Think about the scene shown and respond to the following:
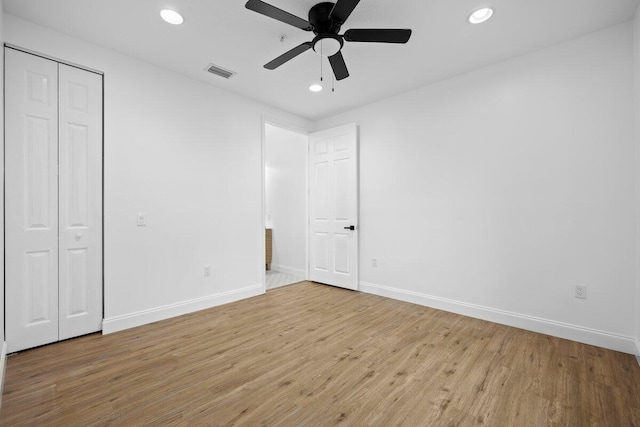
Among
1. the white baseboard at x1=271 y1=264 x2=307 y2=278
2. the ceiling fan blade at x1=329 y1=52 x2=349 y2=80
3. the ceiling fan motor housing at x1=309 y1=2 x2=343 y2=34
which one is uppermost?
the ceiling fan motor housing at x1=309 y1=2 x2=343 y2=34

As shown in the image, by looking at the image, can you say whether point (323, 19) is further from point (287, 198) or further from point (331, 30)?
point (287, 198)

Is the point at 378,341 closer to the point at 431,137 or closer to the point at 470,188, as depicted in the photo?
the point at 470,188

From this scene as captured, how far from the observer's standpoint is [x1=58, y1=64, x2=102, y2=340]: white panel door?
253 centimetres

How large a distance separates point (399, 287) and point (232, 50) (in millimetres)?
3355

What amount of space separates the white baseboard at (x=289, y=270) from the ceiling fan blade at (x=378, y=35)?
12.8 ft

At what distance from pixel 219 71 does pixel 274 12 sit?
157 centimetres

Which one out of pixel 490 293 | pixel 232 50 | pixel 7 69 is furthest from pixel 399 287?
pixel 7 69

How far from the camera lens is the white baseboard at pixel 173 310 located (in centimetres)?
275

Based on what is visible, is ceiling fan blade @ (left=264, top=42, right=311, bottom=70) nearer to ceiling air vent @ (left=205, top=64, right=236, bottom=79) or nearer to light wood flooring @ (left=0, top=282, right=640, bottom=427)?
ceiling air vent @ (left=205, top=64, right=236, bottom=79)

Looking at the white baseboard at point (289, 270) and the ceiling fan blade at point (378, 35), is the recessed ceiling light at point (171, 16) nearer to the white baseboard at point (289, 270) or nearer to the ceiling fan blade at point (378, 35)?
the ceiling fan blade at point (378, 35)

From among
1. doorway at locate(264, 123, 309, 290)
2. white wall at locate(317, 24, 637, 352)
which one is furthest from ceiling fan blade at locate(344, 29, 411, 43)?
doorway at locate(264, 123, 309, 290)

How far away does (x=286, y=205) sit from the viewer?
18.7 feet

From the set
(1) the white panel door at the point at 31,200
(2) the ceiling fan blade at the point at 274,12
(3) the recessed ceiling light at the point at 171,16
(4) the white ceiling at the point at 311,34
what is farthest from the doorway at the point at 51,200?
(2) the ceiling fan blade at the point at 274,12

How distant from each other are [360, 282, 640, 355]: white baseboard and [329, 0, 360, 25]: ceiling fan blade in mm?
3062
